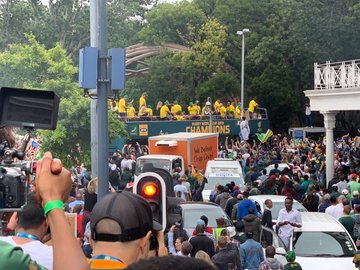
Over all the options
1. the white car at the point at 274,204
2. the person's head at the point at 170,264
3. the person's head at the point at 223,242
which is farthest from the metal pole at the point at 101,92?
the white car at the point at 274,204

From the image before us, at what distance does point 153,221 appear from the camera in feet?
14.0

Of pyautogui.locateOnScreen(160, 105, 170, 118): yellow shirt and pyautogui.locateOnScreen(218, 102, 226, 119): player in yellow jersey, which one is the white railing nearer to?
pyautogui.locateOnScreen(160, 105, 170, 118): yellow shirt

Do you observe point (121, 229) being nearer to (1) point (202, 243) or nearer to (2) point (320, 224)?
(1) point (202, 243)

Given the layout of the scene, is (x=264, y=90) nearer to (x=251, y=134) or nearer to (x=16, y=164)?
(x=251, y=134)

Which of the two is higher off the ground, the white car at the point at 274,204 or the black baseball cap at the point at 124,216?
the black baseball cap at the point at 124,216

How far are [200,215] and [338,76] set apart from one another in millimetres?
13506

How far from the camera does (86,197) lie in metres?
14.6

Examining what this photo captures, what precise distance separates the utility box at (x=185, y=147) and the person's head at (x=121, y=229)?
2494cm

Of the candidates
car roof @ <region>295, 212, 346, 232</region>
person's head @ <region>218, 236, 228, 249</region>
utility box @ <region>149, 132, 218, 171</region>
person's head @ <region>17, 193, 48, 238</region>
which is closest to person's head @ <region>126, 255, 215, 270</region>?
person's head @ <region>17, 193, 48, 238</region>

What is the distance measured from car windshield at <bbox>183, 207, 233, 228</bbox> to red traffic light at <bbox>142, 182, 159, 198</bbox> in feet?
28.6

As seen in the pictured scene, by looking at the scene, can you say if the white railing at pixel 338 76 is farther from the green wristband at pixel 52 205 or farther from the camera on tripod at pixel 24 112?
the green wristband at pixel 52 205

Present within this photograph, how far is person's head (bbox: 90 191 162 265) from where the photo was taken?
146 inches

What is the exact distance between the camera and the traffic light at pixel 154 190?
7430mm

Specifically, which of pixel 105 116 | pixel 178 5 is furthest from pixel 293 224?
pixel 178 5
